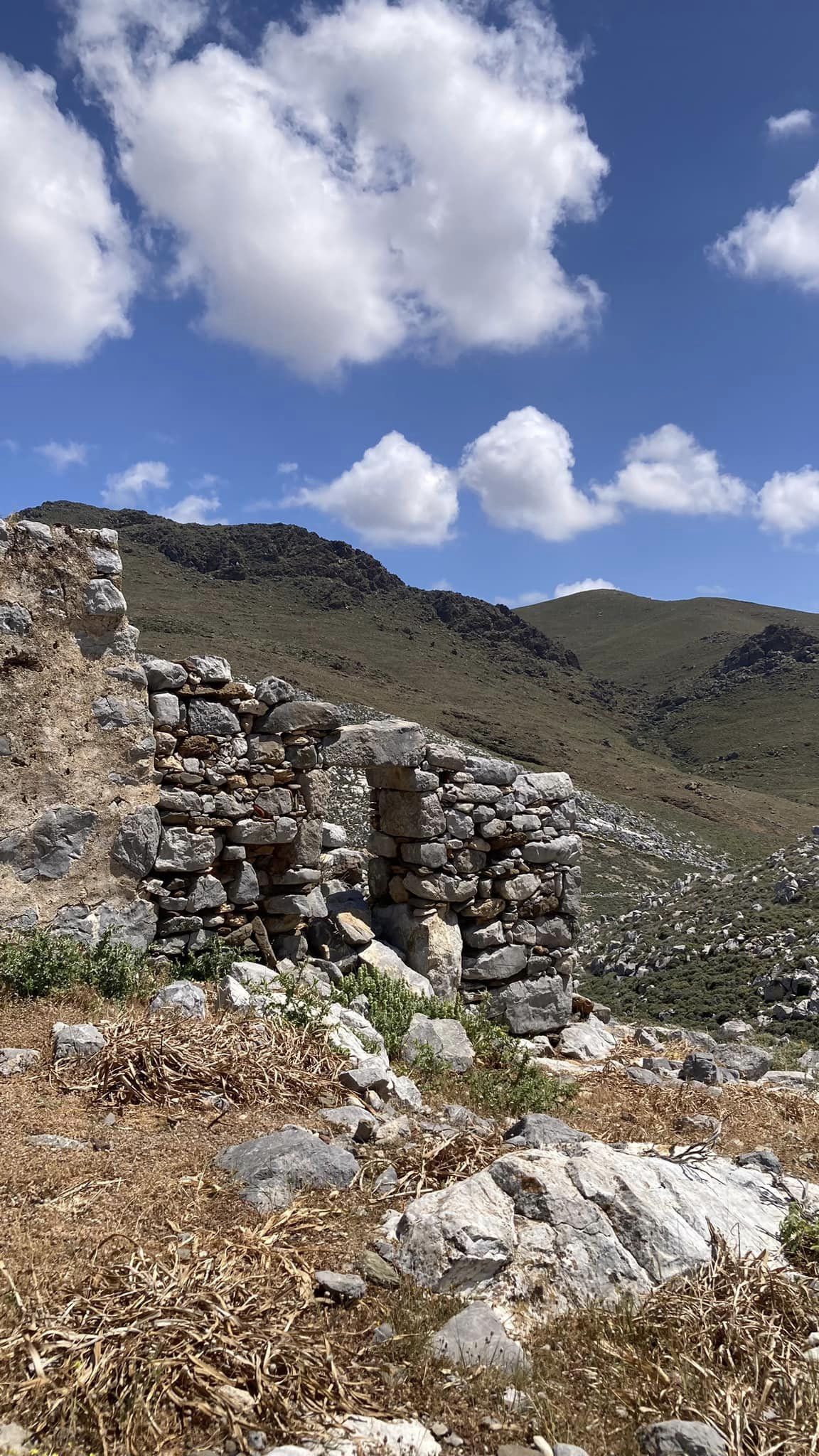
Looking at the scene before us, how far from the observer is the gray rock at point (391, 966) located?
7.48m

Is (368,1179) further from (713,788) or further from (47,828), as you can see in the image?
(713,788)

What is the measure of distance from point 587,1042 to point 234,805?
166 inches

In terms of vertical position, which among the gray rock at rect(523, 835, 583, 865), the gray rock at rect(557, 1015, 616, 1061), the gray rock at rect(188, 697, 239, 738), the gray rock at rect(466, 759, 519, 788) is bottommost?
the gray rock at rect(557, 1015, 616, 1061)

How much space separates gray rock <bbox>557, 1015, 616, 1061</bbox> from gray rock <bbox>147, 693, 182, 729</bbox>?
4712 mm

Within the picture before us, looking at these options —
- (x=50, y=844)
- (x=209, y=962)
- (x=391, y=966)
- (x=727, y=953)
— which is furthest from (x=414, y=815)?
(x=727, y=953)

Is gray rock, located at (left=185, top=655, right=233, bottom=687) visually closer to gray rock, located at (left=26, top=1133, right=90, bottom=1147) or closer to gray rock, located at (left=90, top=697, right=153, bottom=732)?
gray rock, located at (left=90, top=697, right=153, bottom=732)

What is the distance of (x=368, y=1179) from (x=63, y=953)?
302 cm

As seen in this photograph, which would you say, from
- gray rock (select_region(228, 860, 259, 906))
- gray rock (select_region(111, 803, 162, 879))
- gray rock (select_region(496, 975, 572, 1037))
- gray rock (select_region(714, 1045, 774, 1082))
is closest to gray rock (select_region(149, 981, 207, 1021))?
gray rock (select_region(111, 803, 162, 879))

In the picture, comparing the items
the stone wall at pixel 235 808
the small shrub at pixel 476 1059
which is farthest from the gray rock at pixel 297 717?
the small shrub at pixel 476 1059

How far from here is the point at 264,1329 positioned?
275cm

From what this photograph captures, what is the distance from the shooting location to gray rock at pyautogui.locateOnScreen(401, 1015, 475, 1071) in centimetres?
572

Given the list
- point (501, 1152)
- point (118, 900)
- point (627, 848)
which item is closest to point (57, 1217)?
point (501, 1152)

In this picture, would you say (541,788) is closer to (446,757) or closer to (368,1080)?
(446,757)

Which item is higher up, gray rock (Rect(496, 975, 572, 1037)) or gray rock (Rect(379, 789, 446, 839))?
gray rock (Rect(379, 789, 446, 839))
